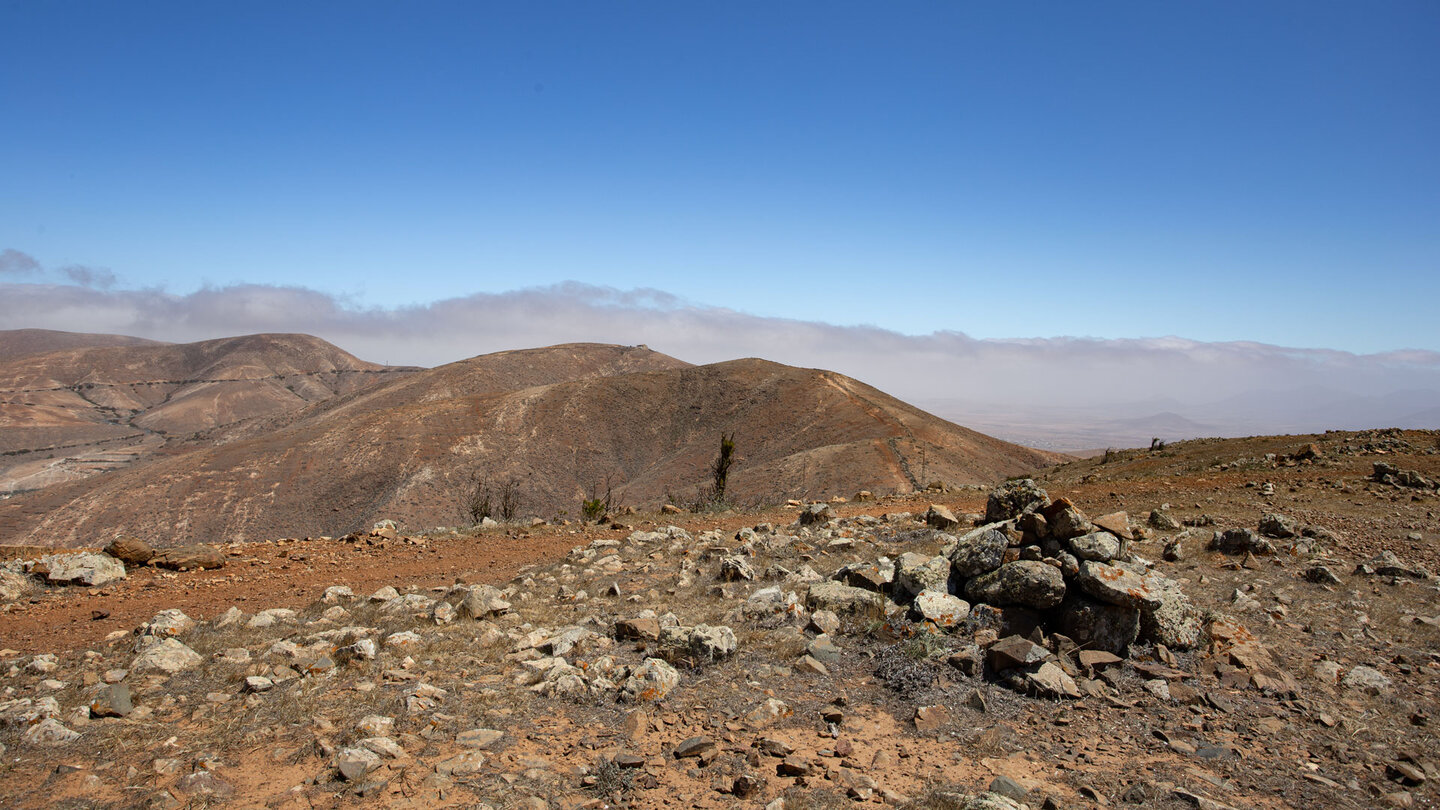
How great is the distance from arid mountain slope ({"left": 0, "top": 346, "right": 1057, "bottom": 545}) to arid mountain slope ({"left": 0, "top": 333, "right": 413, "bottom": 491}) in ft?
195

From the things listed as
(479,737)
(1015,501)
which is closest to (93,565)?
(479,737)

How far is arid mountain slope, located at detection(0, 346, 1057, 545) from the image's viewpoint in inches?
1802

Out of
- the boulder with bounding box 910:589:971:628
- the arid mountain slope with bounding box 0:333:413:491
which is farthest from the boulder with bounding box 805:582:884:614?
the arid mountain slope with bounding box 0:333:413:491

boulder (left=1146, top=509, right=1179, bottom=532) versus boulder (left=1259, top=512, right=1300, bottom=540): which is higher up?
boulder (left=1259, top=512, right=1300, bottom=540)

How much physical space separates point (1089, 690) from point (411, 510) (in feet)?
176

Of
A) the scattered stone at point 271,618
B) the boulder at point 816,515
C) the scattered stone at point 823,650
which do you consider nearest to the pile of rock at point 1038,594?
the scattered stone at point 823,650

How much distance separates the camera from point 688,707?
6.25 meters

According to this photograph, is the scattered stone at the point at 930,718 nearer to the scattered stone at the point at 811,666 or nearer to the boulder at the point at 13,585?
the scattered stone at the point at 811,666

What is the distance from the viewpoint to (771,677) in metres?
6.92

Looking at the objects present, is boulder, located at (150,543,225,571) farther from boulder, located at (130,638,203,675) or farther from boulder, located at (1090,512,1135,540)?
boulder, located at (1090,512,1135,540)

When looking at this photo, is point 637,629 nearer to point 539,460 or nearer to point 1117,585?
point 1117,585

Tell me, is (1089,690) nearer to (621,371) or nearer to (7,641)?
(7,641)

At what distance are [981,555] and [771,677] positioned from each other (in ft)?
10.7

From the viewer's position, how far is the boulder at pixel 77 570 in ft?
33.4
